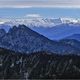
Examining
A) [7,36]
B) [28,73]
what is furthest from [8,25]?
[28,73]

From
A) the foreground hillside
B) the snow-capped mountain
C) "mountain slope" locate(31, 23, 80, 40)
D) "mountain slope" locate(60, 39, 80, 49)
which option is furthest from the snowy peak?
the foreground hillside

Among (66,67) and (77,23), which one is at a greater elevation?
(77,23)

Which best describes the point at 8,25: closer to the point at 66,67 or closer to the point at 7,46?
the point at 7,46

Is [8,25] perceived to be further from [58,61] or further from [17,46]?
[58,61]

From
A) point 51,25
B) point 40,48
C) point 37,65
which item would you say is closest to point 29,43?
point 40,48

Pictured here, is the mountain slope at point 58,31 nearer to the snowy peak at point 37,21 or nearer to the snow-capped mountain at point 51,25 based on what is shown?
the snow-capped mountain at point 51,25
